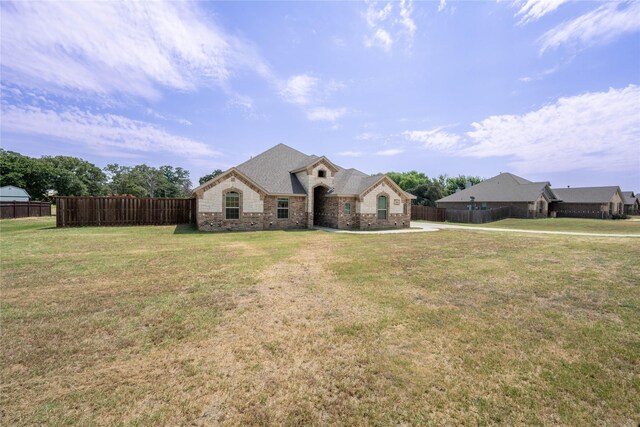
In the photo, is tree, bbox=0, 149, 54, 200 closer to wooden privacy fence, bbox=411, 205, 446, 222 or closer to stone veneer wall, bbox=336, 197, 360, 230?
stone veneer wall, bbox=336, 197, 360, 230

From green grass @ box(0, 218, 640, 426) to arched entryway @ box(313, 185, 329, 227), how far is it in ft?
50.4

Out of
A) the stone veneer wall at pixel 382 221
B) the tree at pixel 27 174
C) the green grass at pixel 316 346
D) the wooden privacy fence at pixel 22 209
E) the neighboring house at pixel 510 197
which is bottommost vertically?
the green grass at pixel 316 346

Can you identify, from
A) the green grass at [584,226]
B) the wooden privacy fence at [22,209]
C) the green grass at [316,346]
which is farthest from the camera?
the wooden privacy fence at [22,209]

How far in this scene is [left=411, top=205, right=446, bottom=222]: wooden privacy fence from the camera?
35250 mm

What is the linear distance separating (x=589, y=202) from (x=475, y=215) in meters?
22.7

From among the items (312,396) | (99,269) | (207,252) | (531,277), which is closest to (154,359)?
(312,396)

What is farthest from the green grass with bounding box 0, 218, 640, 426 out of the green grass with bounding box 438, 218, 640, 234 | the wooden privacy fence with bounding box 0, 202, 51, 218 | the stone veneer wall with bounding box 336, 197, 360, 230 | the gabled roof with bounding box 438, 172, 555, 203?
the gabled roof with bounding box 438, 172, 555, 203

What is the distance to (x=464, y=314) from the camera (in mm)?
5543

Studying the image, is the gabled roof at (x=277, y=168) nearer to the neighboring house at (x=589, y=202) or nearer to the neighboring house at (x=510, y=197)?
the neighboring house at (x=510, y=197)

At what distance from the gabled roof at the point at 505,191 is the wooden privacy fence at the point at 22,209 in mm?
54215

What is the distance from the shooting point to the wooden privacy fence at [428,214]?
35.2m

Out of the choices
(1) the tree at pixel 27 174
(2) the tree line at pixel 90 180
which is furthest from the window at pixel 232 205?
(1) the tree at pixel 27 174

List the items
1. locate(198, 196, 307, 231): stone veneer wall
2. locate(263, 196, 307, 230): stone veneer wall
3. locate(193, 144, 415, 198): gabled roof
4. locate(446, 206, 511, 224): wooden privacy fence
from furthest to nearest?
locate(446, 206, 511, 224): wooden privacy fence → locate(193, 144, 415, 198): gabled roof → locate(263, 196, 307, 230): stone veneer wall → locate(198, 196, 307, 231): stone veneer wall

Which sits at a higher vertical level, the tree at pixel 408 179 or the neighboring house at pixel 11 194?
the tree at pixel 408 179
